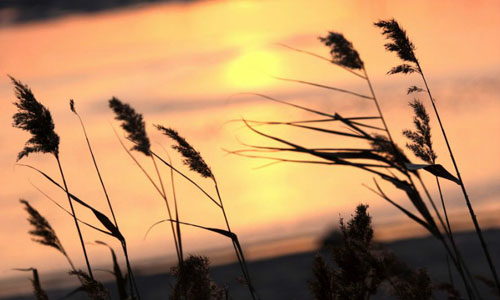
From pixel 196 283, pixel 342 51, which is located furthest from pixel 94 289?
pixel 342 51

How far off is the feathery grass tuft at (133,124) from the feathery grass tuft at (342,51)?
2.58 feet

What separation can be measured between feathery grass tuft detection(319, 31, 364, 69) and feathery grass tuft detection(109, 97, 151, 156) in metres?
0.79

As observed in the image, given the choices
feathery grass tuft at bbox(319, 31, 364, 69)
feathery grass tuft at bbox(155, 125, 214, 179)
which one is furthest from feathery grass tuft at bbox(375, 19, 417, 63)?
feathery grass tuft at bbox(155, 125, 214, 179)

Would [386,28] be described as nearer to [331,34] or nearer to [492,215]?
[331,34]

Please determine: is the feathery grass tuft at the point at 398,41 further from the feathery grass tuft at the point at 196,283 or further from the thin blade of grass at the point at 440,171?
the feathery grass tuft at the point at 196,283

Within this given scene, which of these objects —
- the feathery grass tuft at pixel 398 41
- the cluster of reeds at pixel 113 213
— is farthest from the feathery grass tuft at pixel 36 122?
the feathery grass tuft at pixel 398 41

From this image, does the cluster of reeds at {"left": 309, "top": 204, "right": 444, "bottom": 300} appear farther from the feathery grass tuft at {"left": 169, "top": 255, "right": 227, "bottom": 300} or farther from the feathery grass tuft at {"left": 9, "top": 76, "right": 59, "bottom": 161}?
the feathery grass tuft at {"left": 9, "top": 76, "right": 59, "bottom": 161}

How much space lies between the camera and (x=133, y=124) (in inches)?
137

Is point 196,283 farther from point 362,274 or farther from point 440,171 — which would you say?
point 440,171

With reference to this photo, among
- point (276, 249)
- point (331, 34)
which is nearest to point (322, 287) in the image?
point (331, 34)

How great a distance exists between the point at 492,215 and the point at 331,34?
4005mm

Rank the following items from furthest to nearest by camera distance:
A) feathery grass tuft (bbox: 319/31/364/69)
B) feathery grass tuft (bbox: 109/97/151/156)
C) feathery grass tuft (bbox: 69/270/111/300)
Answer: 1. feathery grass tuft (bbox: 109/97/151/156)
2. feathery grass tuft (bbox: 319/31/364/69)
3. feathery grass tuft (bbox: 69/270/111/300)

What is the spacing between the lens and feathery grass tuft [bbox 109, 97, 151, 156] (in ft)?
11.2

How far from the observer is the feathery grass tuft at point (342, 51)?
10.0 feet
